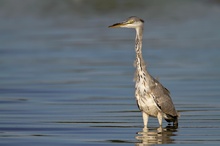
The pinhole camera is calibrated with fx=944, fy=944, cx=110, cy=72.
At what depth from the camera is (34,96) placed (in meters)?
20.9

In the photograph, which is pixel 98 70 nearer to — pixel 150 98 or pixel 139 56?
pixel 139 56

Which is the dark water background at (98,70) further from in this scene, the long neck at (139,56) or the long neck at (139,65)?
the long neck at (139,56)

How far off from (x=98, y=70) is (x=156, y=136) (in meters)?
9.87

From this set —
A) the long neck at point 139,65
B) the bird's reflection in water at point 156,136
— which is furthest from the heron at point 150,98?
the bird's reflection in water at point 156,136

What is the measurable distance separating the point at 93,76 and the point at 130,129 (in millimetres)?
8134

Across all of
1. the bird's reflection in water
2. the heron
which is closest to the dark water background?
the bird's reflection in water

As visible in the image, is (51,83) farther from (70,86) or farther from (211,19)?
(211,19)

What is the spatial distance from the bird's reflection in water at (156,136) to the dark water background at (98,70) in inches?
0.9

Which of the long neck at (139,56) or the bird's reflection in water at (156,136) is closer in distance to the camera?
the bird's reflection in water at (156,136)

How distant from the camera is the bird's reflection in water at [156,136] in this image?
15.4m

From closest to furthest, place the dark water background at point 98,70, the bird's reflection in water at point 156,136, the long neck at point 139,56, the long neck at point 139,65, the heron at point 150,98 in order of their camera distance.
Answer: the bird's reflection in water at point 156,136 < the dark water background at point 98,70 < the heron at point 150,98 < the long neck at point 139,65 < the long neck at point 139,56

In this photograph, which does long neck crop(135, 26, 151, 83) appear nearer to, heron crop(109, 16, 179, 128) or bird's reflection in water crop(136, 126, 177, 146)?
heron crop(109, 16, 179, 128)

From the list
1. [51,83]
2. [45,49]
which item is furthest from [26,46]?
[51,83]

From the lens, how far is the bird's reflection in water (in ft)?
50.4
